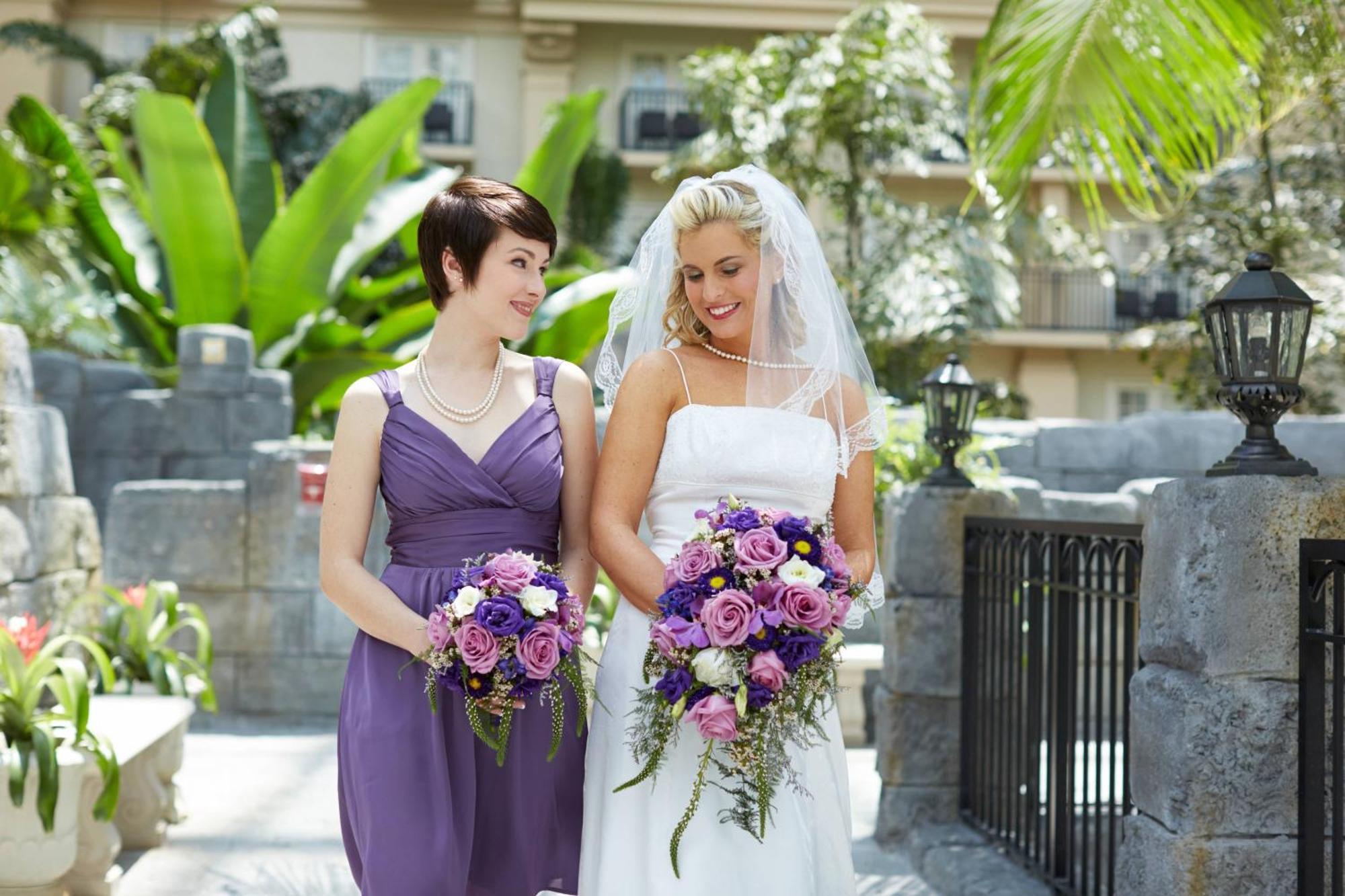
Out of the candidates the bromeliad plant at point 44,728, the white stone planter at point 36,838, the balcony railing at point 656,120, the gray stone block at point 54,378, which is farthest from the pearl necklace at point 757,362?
the balcony railing at point 656,120

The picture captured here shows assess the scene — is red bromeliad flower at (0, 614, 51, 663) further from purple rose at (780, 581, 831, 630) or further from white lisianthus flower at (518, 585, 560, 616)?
purple rose at (780, 581, 831, 630)

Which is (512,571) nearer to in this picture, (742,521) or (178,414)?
(742,521)

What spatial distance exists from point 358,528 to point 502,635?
53 centimetres

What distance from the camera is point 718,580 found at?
251 centimetres

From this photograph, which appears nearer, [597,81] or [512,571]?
[512,571]

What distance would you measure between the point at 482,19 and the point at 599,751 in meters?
20.4

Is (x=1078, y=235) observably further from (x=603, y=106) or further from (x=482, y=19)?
(x=482, y=19)

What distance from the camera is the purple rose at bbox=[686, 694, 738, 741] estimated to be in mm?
2488

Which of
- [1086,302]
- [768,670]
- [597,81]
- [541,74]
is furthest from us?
[1086,302]

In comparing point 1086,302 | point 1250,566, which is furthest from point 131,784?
point 1086,302

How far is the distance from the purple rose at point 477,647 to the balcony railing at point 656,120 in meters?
19.6

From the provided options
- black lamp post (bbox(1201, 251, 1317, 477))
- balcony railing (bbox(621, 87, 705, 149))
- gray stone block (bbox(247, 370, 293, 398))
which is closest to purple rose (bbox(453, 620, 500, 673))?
black lamp post (bbox(1201, 251, 1317, 477))

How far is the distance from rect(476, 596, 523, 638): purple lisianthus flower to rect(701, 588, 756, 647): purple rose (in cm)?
33

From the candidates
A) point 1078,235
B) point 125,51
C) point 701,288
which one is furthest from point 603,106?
point 701,288
